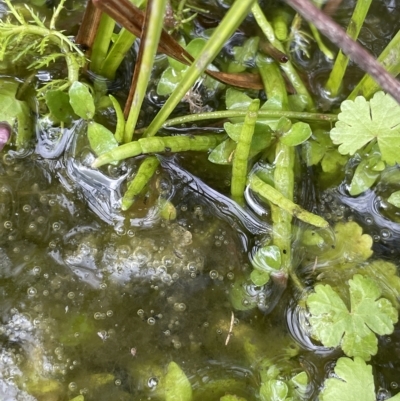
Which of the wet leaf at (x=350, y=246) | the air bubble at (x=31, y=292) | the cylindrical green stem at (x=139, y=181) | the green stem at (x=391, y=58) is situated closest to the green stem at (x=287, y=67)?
the green stem at (x=391, y=58)

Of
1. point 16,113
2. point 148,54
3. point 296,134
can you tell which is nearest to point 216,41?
point 148,54

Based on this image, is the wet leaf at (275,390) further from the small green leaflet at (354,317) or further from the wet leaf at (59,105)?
the wet leaf at (59,105)

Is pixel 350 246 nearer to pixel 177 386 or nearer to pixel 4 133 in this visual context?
pixel 177 386

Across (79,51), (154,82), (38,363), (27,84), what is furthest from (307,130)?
(38,363)

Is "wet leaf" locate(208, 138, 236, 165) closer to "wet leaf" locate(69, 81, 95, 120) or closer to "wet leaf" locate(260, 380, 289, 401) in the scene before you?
"wet leaf" locate(69, 81, 95, 120)

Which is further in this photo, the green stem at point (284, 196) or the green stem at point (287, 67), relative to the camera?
the green stem at point (287, 67)

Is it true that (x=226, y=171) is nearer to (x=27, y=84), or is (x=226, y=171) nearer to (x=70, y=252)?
(x=70, y=252)

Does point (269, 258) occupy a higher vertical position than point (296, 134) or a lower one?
lower
